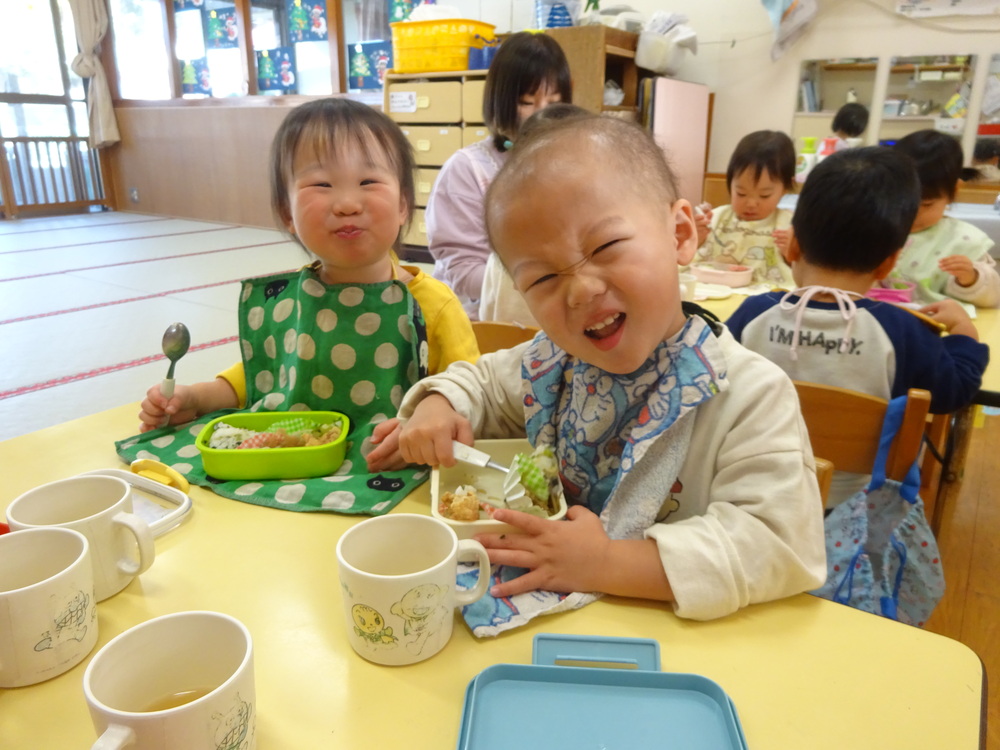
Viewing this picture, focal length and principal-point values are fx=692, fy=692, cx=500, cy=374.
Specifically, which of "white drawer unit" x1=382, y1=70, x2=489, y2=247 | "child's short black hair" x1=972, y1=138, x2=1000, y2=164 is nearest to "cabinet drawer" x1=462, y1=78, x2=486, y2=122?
"white drawer unit" x1=382, y1=70, x2=489, y2=247

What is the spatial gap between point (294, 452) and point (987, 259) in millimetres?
1862

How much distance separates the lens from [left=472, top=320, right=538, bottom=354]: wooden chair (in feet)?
3.95

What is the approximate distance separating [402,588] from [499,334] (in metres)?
0.78

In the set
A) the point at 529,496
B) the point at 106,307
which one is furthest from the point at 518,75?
the point at 106,307

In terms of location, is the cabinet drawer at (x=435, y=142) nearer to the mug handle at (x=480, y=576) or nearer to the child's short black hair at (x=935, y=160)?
the child's short black hair at (x=935, y=160)

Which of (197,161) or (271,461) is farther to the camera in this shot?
(197,161)

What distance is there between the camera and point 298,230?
935mm

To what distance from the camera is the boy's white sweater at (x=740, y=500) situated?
1.85 ft

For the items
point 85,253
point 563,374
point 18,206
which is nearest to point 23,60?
point 18,206

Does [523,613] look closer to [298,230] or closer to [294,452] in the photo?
[294,452]

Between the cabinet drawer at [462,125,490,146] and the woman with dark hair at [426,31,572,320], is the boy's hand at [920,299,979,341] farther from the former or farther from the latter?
the cabinet drawer at [462,125,490,146]

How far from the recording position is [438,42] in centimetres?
400

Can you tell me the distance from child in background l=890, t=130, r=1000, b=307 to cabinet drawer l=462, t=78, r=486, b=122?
257 cm

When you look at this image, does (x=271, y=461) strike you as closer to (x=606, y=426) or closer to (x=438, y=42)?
(x=606, y=426)
